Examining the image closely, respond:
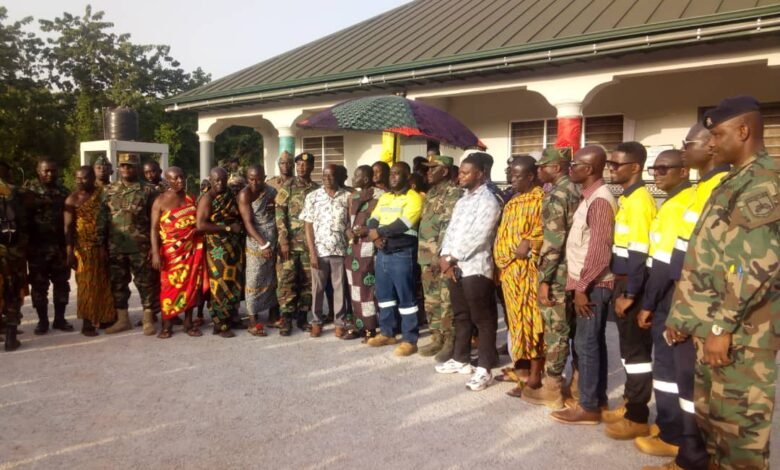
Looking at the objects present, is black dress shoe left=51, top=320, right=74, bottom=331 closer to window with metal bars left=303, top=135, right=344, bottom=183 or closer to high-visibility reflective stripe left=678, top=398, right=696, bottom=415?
high-visibility reflective stripe left=678, top=398, right=696, bottom=415

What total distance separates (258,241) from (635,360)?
3.69 meters

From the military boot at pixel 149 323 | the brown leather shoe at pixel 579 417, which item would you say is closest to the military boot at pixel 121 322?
the military boot at pixel 149 323

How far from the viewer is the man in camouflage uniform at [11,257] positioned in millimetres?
4926

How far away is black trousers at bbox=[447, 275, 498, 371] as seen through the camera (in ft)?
13.7

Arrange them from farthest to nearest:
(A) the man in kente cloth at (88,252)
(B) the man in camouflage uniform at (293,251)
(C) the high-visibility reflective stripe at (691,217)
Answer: (B) the man in camouflage uniform at (293,251) → (A) the man in kente cloth at (88,252) → (C) the high-visibility reflective stripe at (691,217)

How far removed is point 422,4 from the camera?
1408 centimetres

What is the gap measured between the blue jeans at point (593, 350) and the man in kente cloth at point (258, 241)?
329cm

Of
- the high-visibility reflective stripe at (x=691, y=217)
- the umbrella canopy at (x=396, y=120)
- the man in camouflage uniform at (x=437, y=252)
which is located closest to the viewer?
the high-visibility reflective stripe at (x=691, y=217)

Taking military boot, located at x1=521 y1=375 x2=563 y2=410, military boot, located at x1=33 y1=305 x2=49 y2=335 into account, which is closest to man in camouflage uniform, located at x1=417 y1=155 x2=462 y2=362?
military boot, located at x1=521 y1=375 x2=563 y2=410

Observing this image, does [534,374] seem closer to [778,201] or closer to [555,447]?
[555,447]

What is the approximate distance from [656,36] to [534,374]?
5.46m

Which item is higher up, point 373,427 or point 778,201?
point 778,201

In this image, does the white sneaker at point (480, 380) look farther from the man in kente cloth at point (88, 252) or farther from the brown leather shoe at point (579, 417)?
the man in kente cloth at point (88, 252)

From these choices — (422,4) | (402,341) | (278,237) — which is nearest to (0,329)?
(278,237)
